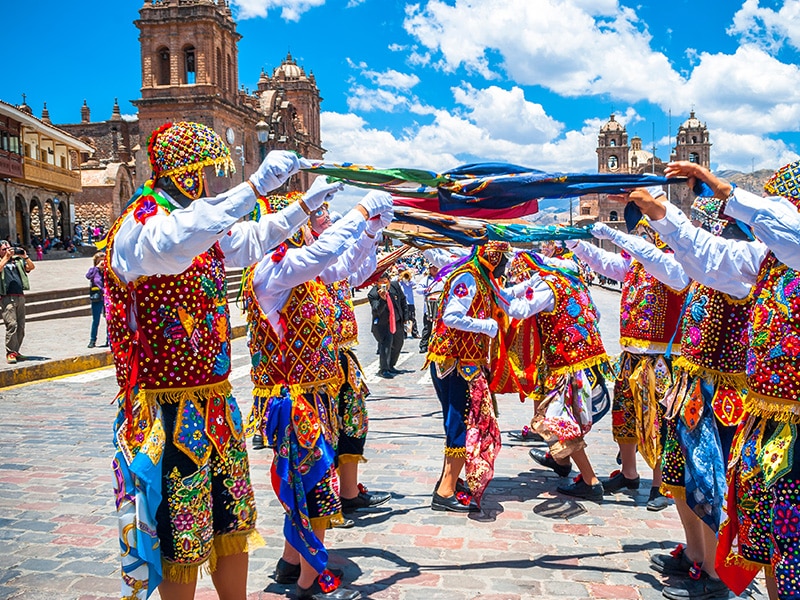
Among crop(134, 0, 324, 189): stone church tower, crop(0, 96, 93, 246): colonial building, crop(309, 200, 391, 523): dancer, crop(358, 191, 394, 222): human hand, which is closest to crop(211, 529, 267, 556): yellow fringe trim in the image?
crop(358, 191, 394, 222): human hand

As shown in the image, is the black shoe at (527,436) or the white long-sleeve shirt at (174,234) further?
the black shoe at (527,436)

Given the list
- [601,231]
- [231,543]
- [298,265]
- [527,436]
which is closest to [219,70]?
[527,436]

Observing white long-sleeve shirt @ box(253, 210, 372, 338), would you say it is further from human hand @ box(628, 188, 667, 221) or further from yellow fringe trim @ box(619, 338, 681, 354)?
yellow fringe trim @ box(619, 338, 681, 354)

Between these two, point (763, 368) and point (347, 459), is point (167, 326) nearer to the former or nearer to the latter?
point (763, 368)

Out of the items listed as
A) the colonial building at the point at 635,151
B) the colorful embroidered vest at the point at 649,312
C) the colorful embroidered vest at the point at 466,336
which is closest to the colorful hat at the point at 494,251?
the colorful embroidered vest at the point at 466,336

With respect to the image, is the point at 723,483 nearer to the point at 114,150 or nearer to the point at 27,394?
the point at 27,394

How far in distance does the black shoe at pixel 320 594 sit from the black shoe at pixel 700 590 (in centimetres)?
182

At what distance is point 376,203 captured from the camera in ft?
13.5

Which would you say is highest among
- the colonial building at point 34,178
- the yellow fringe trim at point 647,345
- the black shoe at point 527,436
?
the colonial building at point 34,178

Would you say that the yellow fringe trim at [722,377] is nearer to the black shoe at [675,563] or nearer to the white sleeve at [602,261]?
the black shoe at [675,563]

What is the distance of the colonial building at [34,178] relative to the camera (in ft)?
125

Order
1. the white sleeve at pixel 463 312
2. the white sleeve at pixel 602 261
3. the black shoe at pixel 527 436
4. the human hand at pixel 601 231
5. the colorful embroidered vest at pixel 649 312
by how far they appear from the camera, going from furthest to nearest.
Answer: the black shoe at pixel 527 436, the white sleeve at pixel 602 261, the colorful embroidered vest at pixel 649 312, the white sleeve at pixel 463 312, the human hand at pixel 601 231

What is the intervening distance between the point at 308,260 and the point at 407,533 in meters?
2.36

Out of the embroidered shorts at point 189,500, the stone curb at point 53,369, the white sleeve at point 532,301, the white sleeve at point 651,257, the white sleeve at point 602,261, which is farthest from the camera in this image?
the stone curb at point 53,369
